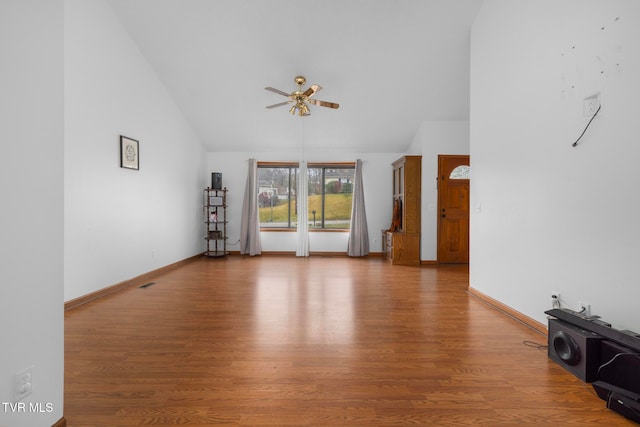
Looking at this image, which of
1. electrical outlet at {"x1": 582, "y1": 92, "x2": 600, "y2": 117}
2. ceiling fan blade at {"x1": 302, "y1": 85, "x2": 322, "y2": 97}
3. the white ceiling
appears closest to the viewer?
electrical outlet at {"x1": 582, "y1": 92, "x2": 600, "y2": 117}

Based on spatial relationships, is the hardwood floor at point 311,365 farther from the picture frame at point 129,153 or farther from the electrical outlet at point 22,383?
the picture frame at point 129,153

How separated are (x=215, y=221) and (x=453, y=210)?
4983 mm

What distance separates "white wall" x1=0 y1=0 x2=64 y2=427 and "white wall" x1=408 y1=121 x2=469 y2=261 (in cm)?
603

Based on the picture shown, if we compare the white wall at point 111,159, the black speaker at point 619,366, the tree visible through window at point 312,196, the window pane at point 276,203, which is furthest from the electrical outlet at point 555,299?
the window pane at point 276,203

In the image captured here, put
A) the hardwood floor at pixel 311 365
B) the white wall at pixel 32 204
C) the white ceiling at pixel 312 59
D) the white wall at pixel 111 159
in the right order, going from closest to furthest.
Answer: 1. the white wall at pixel 32 204
2. the hardwood floor at pixel 311 365
3. the white wall at pixel 111 159
4. the white ceiling at pixel 312 59

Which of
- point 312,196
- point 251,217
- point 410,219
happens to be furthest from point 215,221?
point 410,219

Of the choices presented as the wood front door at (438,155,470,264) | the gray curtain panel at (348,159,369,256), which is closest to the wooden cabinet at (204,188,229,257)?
the gray curtain panel at (348,159,369,256)

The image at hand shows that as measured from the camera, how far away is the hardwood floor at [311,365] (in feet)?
5.57

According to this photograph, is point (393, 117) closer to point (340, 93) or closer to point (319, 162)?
point (340, 93)

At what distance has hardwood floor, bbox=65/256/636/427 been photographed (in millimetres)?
1699

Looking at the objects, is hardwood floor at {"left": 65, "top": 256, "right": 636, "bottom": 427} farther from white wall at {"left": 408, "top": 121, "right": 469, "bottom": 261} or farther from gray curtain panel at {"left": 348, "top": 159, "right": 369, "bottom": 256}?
gray curtain panel at {"left": 348, "top": 159, "right": 369, "bottom": 256}

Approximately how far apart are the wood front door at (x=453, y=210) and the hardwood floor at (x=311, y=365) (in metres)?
2.70

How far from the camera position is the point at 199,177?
24.1ft

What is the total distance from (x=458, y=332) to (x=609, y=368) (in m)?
1.12
